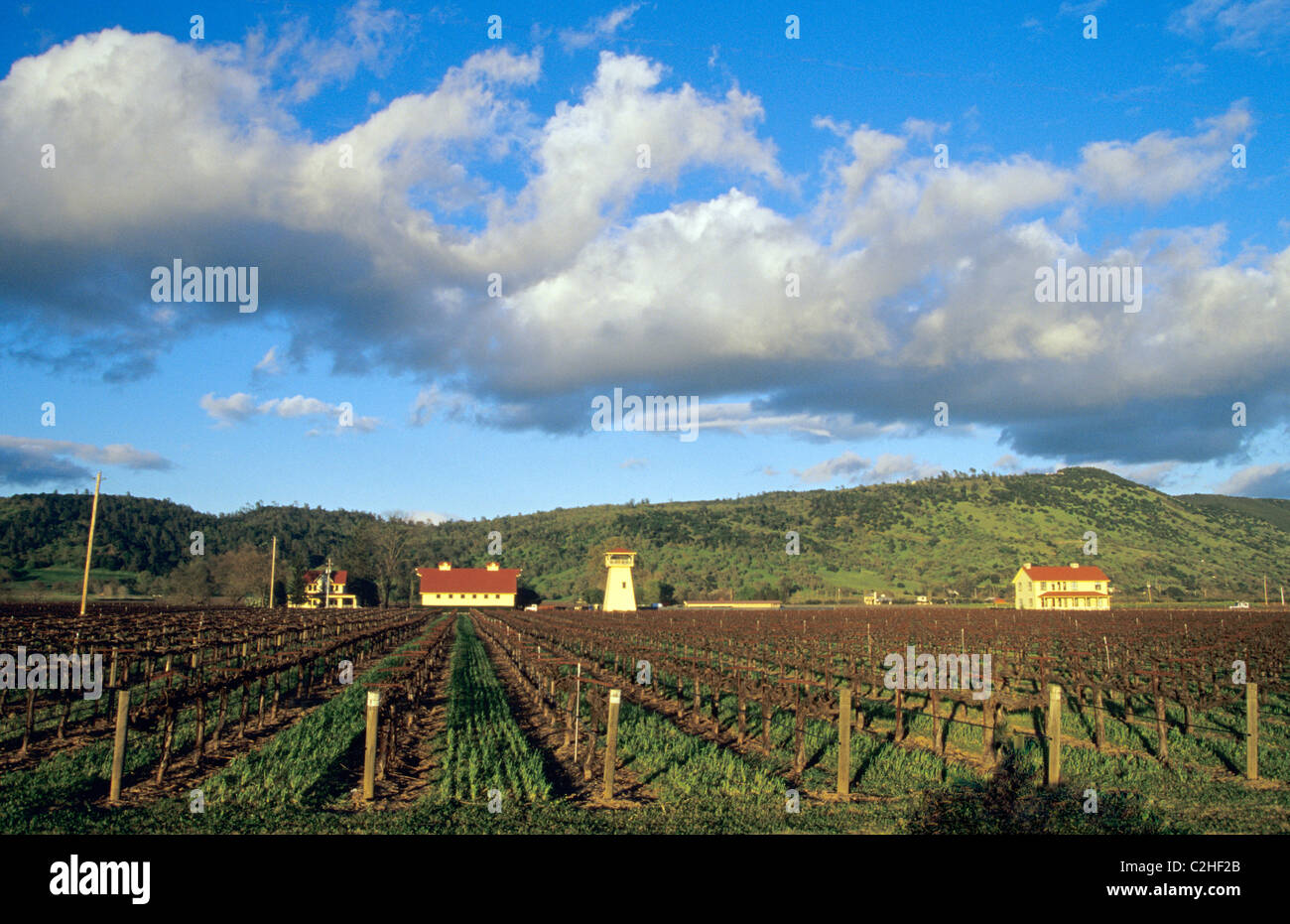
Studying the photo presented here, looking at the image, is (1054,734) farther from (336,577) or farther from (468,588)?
(336,577)

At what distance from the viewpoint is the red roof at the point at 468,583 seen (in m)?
87.4

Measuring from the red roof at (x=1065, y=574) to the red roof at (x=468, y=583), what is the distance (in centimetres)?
5593

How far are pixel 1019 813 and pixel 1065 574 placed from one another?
86.3m

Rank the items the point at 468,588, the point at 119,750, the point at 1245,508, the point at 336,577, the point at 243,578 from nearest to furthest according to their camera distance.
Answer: the point at 119,750 → the point at 243,578 → the point at 468,588 → the point at 336,577 → the point at 1245,508

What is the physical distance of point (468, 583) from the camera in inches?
3462

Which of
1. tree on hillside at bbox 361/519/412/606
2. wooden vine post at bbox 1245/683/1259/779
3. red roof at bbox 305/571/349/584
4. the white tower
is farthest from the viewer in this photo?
tree on hillside at bbox 361/519/412/606

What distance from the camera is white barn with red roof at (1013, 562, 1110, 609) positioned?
262 ft

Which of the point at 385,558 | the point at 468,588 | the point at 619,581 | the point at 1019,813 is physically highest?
the point at 1019,813

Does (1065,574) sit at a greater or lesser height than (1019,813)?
lesser

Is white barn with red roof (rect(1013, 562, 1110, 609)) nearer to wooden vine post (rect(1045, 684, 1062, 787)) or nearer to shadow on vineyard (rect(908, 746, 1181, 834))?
wooden vine post (rect(1045, 684, 1062, 787))

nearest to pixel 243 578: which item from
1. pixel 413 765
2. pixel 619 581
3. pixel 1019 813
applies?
pixel 619 581

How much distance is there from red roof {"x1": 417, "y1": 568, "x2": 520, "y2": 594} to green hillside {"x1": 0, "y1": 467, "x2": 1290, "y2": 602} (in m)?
10.6

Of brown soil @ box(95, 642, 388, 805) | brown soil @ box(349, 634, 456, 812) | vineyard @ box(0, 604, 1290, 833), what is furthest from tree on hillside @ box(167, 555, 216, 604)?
brown soil @ box(349, 634, 456, 812)

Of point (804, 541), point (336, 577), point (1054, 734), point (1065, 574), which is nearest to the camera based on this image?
point (1054, 734)
